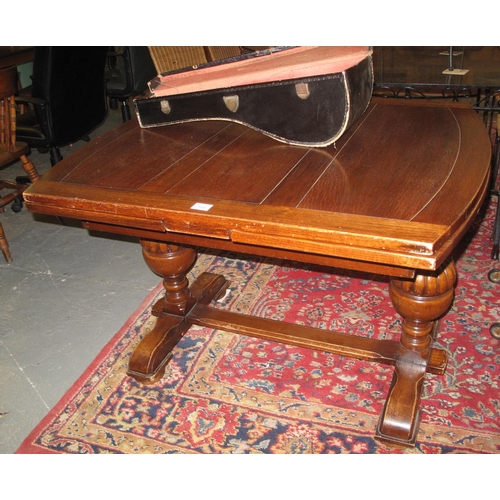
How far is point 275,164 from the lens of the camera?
5.12ft

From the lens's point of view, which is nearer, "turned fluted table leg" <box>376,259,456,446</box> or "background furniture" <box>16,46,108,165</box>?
"turned fluted table leg" <box>376,259,456,446</box>

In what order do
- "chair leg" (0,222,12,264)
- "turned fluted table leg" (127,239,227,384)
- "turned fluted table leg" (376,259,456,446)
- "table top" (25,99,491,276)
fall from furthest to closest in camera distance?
1. "chair leg" (0,222,12,264)
2. "turned fluted table leg" (127,239,227,384)
3. "turned fluted table leg" (376,259,456,446)
4. "table top" (25,99,491,276)

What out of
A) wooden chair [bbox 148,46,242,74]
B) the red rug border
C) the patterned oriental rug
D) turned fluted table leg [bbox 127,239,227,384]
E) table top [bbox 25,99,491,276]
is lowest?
the patterned oriental rug

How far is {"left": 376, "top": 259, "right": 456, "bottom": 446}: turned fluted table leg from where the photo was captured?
63.7 inches

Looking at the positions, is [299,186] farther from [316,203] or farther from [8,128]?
[8,128]

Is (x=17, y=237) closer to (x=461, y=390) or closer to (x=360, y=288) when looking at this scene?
(x=360, y=288)

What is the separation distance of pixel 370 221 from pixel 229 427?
96cm

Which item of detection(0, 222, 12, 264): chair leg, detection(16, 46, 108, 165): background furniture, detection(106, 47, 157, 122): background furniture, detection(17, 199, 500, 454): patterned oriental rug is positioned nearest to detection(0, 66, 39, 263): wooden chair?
detection(0, 222, 12, 264): chair leg

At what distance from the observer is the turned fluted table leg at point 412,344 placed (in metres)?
1.62

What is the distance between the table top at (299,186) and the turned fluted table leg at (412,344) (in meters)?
0.33

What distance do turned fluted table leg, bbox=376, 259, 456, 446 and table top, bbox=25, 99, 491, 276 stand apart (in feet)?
1.08

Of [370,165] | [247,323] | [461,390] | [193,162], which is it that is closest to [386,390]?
[461,390]

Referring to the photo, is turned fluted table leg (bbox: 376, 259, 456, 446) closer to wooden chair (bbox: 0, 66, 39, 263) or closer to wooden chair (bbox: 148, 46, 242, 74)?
wooden chair (bbox: 148, 46, 242, 74)

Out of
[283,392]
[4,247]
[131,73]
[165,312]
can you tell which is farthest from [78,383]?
[131,73]
